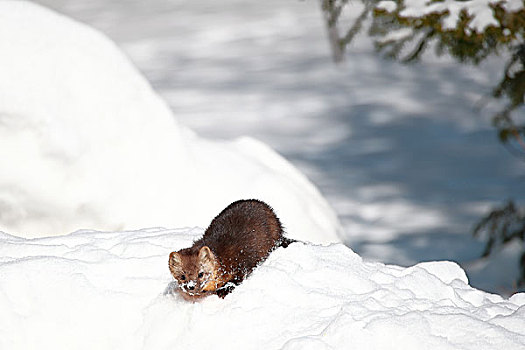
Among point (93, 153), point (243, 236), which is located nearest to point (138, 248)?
point (243, 236)

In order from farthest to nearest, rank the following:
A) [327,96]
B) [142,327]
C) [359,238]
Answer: [327,96] → [359,238] → [142,327]

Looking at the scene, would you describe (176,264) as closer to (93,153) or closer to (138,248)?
(138,248)

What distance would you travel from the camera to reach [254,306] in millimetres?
3002

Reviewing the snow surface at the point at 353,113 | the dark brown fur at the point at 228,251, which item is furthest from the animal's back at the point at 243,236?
the snow surface at the point at 353,113

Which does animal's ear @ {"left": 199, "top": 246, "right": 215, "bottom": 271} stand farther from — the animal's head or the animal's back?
the animal's back

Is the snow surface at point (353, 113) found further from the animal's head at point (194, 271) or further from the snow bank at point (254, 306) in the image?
the animal's head at point (194, 271)

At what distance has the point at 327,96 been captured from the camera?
1392cm

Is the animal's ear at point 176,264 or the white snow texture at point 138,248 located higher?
the animal's ear at point 176,264

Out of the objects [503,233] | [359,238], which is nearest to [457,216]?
[359,238]

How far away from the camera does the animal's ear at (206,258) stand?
10.00 ft

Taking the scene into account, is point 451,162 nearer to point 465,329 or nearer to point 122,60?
point 122,60

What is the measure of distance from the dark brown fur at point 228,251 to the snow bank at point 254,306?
0.06m

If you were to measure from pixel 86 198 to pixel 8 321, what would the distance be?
246 cm

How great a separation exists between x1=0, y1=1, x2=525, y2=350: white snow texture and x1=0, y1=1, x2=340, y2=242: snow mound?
11 millimetres
